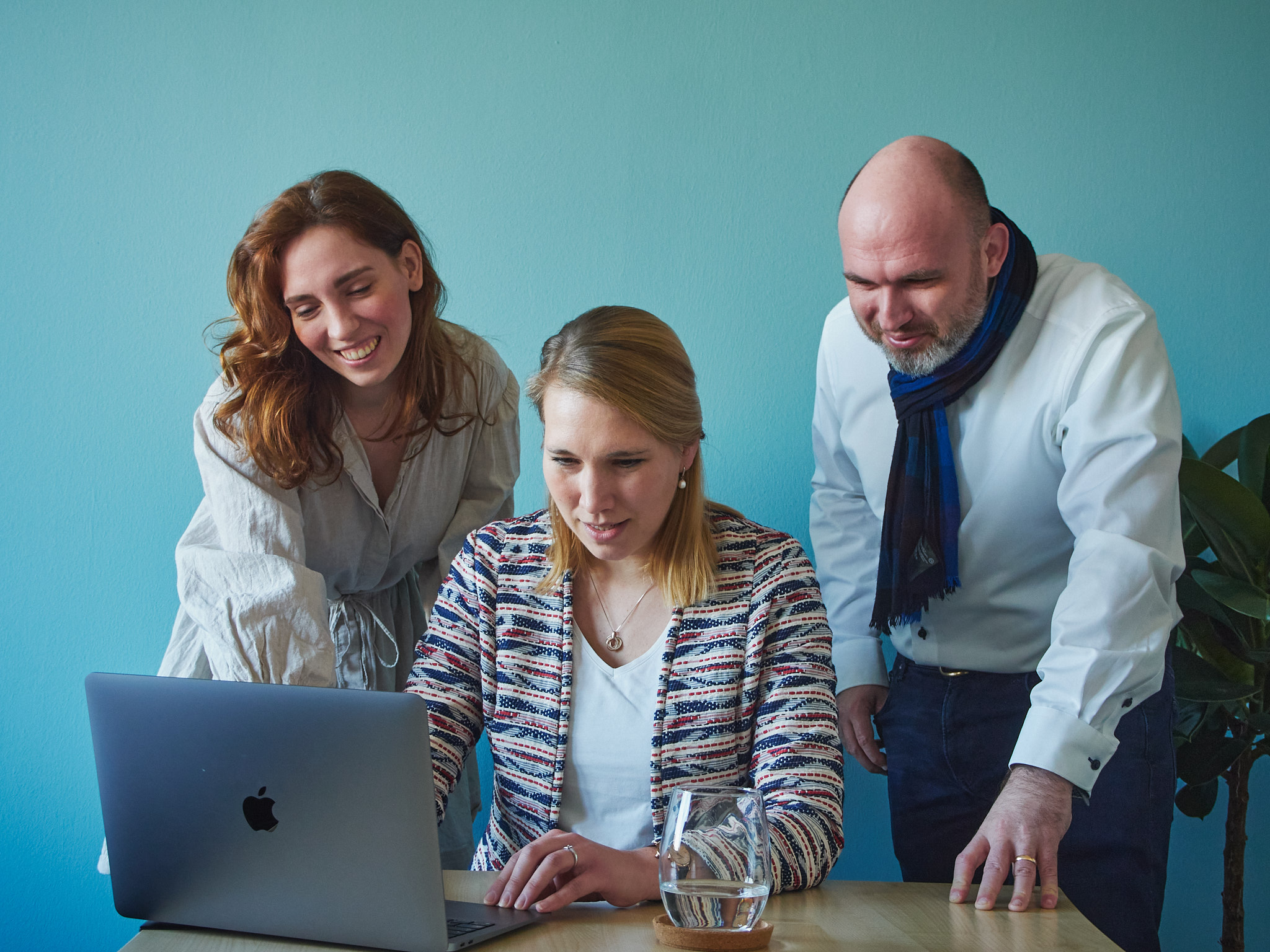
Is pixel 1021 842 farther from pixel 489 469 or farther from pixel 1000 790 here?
pixel 489 469

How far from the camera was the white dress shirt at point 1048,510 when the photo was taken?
4.31ft

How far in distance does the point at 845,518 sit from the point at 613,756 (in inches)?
26.4

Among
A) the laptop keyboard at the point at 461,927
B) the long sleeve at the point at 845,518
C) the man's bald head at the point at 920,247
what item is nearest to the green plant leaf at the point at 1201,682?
the long sleeve at the point at 845,518

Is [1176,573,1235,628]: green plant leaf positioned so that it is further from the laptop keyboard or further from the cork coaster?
the laptop keyboard

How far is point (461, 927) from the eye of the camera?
40.0 inches

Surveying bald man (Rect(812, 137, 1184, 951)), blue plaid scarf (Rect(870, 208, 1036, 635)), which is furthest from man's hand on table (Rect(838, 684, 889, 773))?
blue plaid scarf (Rect(870, 208, 1036, 635))

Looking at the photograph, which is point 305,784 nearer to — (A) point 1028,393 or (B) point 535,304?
(A) point 1028,393

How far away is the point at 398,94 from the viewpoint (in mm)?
2082

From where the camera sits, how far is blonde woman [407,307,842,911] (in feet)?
4.47

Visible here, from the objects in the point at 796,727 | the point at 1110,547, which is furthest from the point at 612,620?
the point at 1110,547

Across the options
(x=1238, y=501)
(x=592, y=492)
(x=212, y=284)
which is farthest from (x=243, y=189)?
(x=1238, y=501)

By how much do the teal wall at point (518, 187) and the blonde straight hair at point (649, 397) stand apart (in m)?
0.65

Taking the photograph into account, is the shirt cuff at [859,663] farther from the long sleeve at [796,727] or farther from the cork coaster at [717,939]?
the cork coaster at [717,939]

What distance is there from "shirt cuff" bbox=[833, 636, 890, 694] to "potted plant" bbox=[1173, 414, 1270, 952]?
0.49 m
